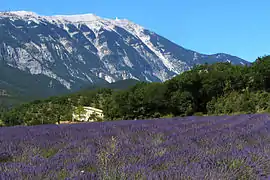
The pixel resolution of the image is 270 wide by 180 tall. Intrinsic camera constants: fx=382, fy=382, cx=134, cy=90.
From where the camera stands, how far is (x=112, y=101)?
49812mm

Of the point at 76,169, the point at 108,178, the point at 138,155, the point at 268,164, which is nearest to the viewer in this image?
the point at 108,178

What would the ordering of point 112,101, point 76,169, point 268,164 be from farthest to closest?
point 112,101, point 268,164, point 76,169

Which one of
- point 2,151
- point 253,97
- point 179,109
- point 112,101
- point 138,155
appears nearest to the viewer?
point 138,155

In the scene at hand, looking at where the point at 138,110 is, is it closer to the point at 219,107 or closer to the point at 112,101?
the point at 112,101

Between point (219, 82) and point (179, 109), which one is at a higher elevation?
point (219, 82)

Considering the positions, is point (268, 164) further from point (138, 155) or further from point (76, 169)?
point (76, 169)

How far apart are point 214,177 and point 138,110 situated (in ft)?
135

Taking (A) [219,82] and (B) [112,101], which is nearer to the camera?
(A) [219,82]

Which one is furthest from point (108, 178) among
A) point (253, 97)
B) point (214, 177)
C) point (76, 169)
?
point (253, 97)

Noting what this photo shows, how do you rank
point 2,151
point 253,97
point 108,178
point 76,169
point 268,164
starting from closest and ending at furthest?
point 108,178 < point 76,169 < point 268,164 < point 2,151 < point 253,97

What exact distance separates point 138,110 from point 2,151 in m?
39.2

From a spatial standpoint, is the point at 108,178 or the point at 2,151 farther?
the point at 2,151

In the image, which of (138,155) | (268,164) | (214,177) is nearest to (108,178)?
(214,177)

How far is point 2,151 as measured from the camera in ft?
16.3
